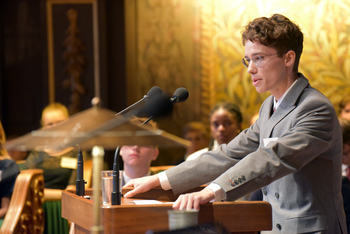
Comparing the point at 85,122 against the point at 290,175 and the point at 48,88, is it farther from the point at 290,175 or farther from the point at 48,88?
the point at 48,88

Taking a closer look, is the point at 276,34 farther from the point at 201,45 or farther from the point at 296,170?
the point at 201,45

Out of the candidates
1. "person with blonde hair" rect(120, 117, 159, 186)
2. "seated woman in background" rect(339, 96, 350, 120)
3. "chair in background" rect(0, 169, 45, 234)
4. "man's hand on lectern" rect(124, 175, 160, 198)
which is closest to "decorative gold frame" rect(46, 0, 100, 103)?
"person with blonde hair" rect(120, 117, 159, 186)

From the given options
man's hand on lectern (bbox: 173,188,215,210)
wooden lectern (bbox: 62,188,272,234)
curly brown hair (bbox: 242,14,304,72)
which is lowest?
wooden lectern (bbox: 62,188,272,234)

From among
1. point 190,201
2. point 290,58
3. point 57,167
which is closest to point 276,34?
point 290,58

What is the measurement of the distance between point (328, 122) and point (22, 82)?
4.41 meters

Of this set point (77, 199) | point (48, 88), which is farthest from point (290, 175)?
point (48, 88)

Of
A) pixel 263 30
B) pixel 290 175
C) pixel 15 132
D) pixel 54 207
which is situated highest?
pixel 263 30

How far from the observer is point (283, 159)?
1541 mm

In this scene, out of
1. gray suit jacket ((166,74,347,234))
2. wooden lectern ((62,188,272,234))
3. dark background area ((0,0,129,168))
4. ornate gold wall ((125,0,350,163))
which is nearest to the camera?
wooden lectern ((62,188,272,234))

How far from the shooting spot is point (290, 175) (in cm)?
167

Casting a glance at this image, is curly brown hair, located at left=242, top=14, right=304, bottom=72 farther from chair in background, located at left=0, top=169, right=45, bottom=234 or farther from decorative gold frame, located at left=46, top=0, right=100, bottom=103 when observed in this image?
decorative gold frame, located at left=46, top=0, right=100, bottom=103

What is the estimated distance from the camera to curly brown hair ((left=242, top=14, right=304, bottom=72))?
172cm

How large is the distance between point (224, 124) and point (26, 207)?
1.62 m

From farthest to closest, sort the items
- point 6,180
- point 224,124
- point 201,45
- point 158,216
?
point 201,45 → point 224,124 → point 6,180 → point 158,216
